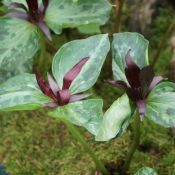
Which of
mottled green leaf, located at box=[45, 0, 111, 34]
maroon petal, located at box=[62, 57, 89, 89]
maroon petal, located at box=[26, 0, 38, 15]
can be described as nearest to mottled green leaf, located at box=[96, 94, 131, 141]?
maroon petal, located at box=[62, 57, 89, 89]

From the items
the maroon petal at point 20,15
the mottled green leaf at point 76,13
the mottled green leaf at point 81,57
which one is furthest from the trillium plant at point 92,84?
the maroon petal at point 20,15

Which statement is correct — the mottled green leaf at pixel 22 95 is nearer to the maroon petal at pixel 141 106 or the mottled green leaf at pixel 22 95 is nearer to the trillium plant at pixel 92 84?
the trillium plant at pixel 92 84

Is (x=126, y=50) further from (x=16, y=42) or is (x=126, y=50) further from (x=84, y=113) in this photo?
(x=16, y=42)

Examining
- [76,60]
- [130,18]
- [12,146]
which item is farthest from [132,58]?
[130,18]

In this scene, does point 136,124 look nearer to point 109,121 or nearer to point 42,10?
point 109,121

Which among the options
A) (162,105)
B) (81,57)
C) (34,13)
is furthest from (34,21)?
(162,105)

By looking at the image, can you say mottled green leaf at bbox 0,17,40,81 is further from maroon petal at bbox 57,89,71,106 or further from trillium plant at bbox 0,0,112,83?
maroon petal at bbox 57,89,71,106
